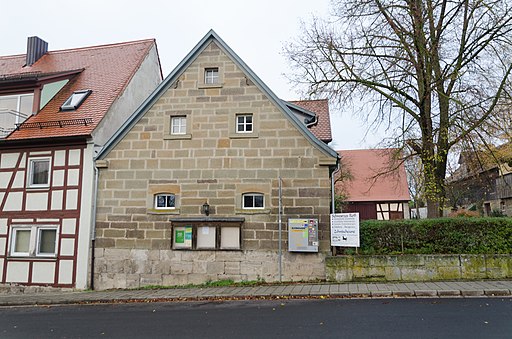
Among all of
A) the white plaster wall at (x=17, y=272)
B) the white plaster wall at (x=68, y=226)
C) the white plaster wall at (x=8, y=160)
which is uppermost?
the white plaster wall at (x=8, y=160)

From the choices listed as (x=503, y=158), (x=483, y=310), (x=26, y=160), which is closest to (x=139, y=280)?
(x=26, y=160)

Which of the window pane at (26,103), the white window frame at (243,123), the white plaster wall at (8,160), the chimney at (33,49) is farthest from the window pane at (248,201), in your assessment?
the chimney at (33,49)

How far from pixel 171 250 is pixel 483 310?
9015mm

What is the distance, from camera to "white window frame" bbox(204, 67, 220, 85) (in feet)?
49.7

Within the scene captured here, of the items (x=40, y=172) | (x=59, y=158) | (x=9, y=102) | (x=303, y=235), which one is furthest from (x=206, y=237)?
(x=9, y=102)

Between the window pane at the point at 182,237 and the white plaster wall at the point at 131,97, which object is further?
the white plaster wall at the point at 131,97

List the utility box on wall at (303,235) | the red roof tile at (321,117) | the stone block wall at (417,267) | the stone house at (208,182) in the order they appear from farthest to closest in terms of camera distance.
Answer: the red roof tile at (321,117)
the stone house at (208,182)
the utility box on wall at (303,235)
the stone block wall at (417,267)

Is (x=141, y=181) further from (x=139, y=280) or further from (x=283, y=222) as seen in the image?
(x=283, y=222)

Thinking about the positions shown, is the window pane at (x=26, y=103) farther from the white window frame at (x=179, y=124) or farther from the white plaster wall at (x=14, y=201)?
the white window frame at (x=179, y=124)

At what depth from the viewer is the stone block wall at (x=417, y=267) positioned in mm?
12711

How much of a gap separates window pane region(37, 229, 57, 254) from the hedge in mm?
10328

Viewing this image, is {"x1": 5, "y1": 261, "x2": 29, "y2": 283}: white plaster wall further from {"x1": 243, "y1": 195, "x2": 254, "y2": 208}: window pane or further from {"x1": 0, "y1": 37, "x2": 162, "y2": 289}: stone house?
{"x1": 243, "y1": 195, "x2": 254, "y2": 208}: window pane

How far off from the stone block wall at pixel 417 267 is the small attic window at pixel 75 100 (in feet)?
35.5

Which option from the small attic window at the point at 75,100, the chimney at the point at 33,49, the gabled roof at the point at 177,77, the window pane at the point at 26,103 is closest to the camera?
the gabled roof at the point at 177,77
